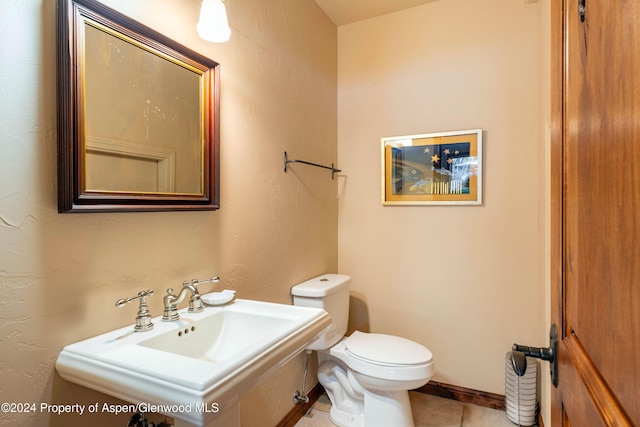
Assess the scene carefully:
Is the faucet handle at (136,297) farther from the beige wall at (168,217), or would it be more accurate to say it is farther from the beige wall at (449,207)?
the beige wall at (449,207)

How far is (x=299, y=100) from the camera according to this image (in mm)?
2020

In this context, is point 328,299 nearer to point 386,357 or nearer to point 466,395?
point 386,357

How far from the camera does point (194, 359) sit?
0.82 metres

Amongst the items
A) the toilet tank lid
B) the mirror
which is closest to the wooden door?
the mirror

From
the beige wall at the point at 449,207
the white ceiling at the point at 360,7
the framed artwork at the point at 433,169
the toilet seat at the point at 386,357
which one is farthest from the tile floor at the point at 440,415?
the white ceiling at the point at 360,7

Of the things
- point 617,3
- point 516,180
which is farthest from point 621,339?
point 516,180

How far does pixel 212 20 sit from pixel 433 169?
1586 millimetres

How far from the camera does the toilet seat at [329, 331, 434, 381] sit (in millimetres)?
1624

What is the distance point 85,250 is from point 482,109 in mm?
2158

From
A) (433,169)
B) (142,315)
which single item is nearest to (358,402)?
(142,315)

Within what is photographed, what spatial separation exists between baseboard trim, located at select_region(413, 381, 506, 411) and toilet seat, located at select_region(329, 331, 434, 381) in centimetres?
59

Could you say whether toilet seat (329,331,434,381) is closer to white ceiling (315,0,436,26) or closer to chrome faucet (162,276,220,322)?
chrome faucet (162,276,220,322)

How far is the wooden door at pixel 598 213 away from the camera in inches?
14.3

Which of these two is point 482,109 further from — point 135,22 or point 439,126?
point 135,22
